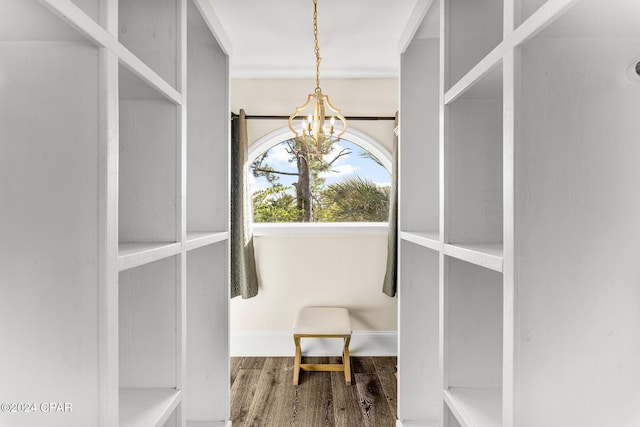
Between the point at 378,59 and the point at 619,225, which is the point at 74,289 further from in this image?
the point at 378,59

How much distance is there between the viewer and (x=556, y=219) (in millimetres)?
773

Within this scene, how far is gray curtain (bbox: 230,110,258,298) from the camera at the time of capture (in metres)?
3.16

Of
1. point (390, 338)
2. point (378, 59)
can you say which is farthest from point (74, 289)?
point (390, 338)

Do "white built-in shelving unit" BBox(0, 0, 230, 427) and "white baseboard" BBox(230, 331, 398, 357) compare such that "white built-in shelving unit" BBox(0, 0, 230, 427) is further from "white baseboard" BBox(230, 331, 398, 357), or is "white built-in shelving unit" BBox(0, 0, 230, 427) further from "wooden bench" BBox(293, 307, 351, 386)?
"white baseboard" BBox(230, 331, 398, 357)

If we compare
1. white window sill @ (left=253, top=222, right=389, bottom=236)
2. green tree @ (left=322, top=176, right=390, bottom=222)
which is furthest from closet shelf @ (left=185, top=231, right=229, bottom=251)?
green tree @ (left=322, top=176, right=390, bottom=222)

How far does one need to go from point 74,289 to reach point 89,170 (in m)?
0.24

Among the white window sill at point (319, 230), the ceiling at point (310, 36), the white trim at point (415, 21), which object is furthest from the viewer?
the white window sill at point (319, 230)

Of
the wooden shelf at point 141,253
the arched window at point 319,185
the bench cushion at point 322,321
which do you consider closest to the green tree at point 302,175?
the arched window at point 319,185

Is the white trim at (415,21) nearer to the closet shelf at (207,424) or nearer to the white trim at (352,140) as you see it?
the white trim at (352,140)

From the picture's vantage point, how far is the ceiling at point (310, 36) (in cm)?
206

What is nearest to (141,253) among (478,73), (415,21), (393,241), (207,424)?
(478,73)

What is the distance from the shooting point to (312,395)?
2676mm

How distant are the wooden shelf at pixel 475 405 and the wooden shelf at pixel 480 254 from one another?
402mm

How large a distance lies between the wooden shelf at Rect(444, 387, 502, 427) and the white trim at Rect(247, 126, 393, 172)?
2351mm
